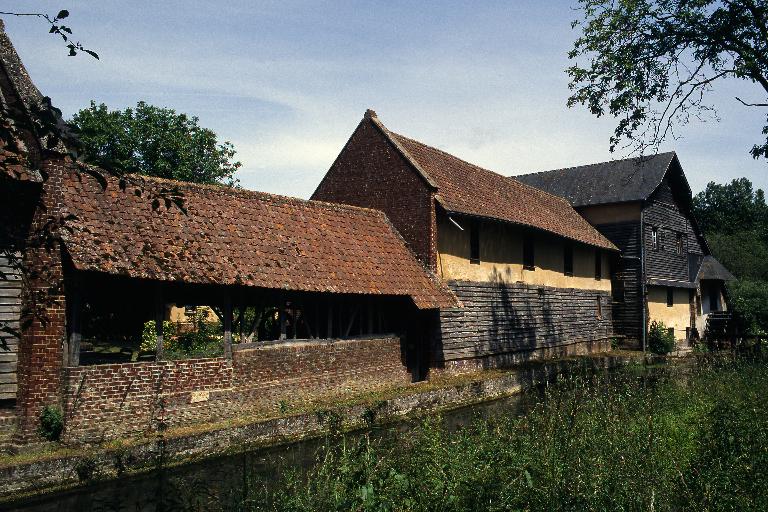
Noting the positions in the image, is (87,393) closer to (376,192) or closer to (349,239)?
(349,239)

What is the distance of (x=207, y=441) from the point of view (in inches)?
428

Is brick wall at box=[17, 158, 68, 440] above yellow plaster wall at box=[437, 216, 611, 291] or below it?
below

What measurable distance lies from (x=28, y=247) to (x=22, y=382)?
8.05m

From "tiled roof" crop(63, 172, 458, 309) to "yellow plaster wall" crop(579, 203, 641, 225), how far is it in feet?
51.7

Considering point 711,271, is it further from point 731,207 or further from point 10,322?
point 731,207

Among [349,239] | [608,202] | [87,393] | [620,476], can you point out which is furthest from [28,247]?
[608,202]

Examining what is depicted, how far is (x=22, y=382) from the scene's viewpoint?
402 inches

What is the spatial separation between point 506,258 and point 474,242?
2.06 m

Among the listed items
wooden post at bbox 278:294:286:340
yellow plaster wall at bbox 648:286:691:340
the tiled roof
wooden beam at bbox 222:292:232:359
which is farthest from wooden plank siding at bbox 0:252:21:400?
yellow plaster wall at bbox 648:286:691:340

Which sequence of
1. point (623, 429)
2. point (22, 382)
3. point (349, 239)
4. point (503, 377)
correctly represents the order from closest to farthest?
1. point (623, 429)
2. point (22, 382)
3. point (349, 239)
4. point (503, 377)

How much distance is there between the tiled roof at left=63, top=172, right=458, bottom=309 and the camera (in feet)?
36.7

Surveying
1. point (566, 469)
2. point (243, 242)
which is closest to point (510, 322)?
point (243, 242)

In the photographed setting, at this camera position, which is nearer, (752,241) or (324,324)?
(324,324)

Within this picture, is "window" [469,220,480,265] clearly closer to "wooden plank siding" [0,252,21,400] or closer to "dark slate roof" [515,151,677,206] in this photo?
"dark slate roof" [515,151,677,206]
